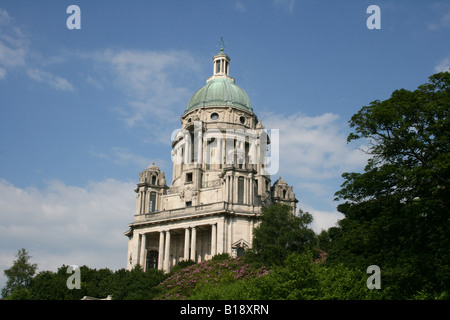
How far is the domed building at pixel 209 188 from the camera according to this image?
75562mm

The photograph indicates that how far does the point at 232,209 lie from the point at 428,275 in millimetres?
43252

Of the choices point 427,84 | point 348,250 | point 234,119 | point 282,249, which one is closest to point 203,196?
point 234,119

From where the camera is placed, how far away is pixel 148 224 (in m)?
81.2

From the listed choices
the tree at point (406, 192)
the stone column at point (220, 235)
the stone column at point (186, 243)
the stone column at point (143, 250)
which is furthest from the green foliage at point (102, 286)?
the tree at point (406, 192)

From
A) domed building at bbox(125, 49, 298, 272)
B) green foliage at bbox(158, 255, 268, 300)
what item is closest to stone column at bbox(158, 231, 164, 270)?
domed building at bbox(125, 49, 298, 272)

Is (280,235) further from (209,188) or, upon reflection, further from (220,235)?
(209,188)

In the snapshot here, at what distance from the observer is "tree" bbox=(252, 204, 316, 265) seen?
5538 cm

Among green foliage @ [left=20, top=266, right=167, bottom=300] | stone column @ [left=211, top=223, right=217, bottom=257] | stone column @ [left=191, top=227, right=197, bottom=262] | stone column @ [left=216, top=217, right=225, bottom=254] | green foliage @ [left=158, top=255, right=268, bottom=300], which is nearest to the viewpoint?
green foliage @ [left=158, top=255, right=268, bottom=300]

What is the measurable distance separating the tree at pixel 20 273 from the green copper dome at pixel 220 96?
36926 mm

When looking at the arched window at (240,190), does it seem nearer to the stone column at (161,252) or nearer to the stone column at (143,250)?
the stone column at (161,252)

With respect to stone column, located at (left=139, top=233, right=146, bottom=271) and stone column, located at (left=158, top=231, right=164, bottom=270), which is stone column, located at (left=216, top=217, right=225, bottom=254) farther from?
stone column, located at (left=139, top=233, right=146, bottom=271)
